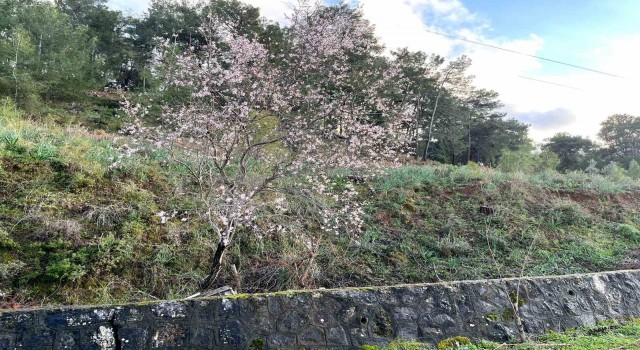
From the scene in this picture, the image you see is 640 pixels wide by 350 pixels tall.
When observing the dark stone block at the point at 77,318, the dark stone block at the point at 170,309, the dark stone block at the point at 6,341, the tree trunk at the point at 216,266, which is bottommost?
the tree trunk at the point at 216,266

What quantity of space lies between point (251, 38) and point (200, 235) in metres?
6.85

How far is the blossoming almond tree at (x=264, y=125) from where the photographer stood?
5.70 m

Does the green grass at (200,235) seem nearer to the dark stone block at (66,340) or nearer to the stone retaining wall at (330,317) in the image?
the stone retaining wall at (330,317)

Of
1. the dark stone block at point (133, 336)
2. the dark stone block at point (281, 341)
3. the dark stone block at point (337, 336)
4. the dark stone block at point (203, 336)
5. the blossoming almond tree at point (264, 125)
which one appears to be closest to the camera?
the dark stone block at point (133, 336)

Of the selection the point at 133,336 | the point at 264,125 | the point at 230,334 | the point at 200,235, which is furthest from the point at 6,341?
the point at 264,125

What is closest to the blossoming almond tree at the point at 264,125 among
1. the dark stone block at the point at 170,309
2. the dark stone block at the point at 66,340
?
the dark stone block at the point at 170,309

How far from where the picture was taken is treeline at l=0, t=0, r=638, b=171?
12.1 metres

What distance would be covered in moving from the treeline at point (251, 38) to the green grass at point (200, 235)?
266cm

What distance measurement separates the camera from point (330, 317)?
9.66ft

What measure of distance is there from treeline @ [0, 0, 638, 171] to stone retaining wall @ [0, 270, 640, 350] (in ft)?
17.7

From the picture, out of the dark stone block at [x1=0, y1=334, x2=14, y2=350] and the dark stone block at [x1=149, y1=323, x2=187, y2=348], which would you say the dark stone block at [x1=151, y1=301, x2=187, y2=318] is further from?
the dark stone block at [x1=0, y1=334, x2=14, y2=350]

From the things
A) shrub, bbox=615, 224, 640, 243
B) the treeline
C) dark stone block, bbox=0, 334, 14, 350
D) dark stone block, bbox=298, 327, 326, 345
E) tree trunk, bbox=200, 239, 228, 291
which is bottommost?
tree trunk, bbox=200, 239, 228, 291

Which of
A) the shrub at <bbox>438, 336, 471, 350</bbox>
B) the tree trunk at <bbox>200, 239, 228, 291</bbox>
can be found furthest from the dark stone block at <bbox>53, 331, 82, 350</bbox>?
the shrub at <bbox>438, 336, 471, 350</bbox>

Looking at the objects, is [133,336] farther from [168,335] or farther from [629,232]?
[629,232]
